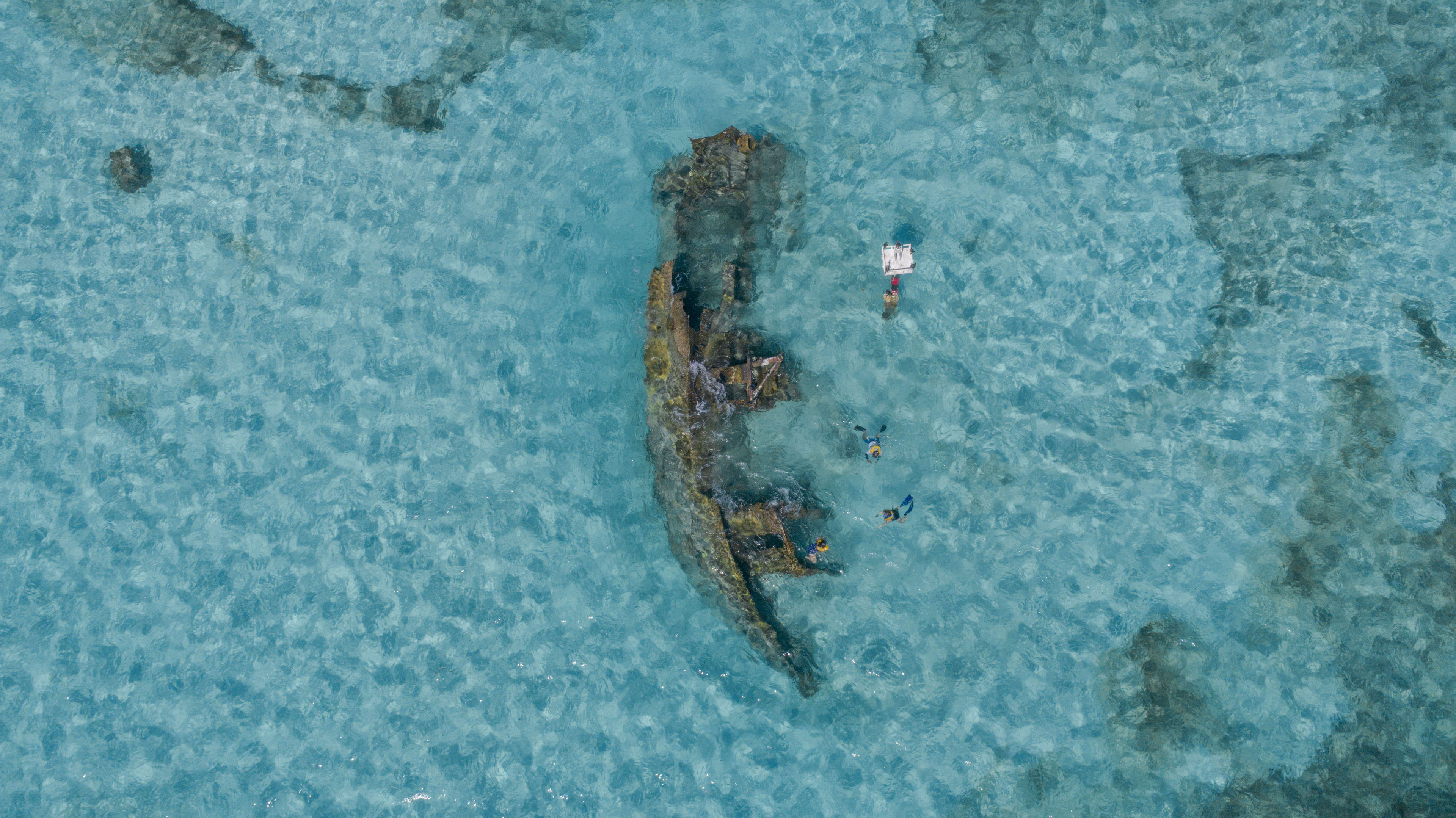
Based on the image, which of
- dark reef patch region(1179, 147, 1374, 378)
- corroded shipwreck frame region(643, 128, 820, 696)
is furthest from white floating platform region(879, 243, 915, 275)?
dark reef patch region(1179, 147, 1374, 378)

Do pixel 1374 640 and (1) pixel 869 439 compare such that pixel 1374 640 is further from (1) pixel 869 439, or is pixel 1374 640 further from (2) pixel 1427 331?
(1) pixel 869 439

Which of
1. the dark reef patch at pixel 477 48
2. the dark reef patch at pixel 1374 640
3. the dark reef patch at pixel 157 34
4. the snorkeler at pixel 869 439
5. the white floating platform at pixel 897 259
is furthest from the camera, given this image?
the dark reef patch at pixel 157 34

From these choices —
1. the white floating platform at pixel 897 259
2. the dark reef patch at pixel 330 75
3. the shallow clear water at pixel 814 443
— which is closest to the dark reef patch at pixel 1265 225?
the shallow clear water at pixel 814 443

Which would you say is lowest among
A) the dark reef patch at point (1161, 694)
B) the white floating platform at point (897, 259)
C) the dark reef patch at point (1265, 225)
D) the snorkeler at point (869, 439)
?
the dark reef patch at point (1161, 694)

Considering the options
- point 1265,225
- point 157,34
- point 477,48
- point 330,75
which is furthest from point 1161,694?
point 157,34

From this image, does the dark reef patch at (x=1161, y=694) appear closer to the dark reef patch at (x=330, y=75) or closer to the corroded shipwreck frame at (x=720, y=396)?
the corroded shipwreck frame at (x=720, y=396)

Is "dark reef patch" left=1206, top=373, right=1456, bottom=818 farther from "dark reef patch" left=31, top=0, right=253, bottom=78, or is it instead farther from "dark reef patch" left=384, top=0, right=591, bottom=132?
"dark reef patch" left=31, top=0, right=253, bottom=78
